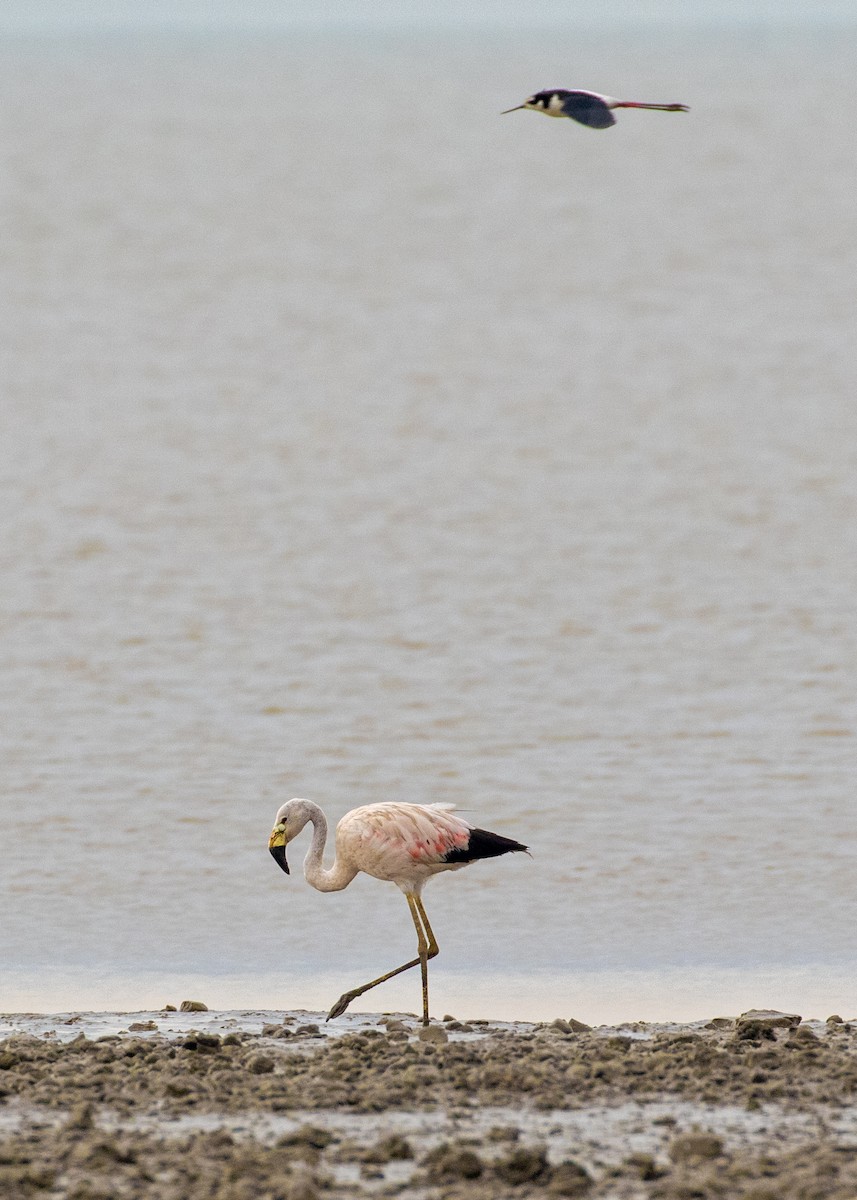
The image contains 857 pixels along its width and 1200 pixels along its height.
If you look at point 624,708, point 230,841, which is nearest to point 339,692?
point 624,708

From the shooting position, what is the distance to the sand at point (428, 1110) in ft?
23.8

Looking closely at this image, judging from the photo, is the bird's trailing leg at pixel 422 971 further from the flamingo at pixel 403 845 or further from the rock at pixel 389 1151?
the rock at pixel 389 1151

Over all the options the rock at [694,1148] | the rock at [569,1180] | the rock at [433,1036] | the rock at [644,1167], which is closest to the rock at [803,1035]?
the rock at [433,1036]

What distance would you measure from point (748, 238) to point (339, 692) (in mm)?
38033

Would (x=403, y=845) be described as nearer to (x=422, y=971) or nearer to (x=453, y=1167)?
(x=422, y=971)

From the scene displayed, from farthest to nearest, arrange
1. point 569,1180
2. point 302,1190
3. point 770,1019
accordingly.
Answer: point 770,1019 < point 569,1180 < point 302,1190

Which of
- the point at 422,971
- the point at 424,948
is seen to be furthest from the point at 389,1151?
the point at 424,948

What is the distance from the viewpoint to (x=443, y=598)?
20.7 m

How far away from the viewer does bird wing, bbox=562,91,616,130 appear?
10211 mm

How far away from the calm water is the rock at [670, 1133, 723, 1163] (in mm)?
2641

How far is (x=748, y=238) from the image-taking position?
175 ft

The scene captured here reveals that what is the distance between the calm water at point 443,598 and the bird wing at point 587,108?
379cm

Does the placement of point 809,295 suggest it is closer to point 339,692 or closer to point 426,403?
point 426,403

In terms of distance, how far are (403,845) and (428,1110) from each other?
2.07 m
